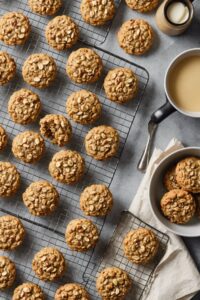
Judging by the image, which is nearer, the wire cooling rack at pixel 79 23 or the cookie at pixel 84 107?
the cookie at pixel 84 107

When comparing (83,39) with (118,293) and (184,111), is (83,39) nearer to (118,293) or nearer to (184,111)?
(184,111)

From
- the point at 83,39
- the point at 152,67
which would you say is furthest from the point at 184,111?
the point at 83,39

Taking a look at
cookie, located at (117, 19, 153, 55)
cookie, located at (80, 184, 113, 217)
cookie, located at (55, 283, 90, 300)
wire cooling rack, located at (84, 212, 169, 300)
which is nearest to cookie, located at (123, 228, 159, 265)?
wire cooling rack, located at (84, 212, 169, 300)

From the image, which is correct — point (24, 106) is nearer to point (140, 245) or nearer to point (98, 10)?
point (98, 10)

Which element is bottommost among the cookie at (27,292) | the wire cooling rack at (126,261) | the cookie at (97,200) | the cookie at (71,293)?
the cookie at (27,292)

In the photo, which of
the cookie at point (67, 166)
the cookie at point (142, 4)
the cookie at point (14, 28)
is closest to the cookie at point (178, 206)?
the cookie at point (67, 166)

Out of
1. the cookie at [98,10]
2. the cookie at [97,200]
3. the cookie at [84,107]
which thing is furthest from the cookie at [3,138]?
the cookie at [98,10]

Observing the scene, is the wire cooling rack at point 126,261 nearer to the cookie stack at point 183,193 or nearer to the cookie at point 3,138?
the cookie stack at point 183,193

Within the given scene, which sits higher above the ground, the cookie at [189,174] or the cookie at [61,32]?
the cookie at [61,32]
